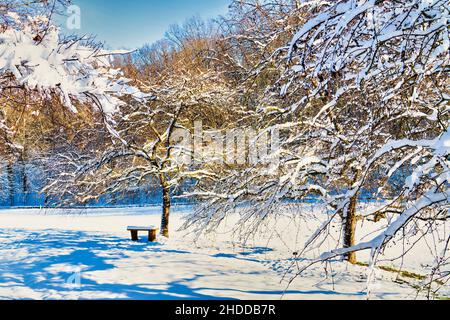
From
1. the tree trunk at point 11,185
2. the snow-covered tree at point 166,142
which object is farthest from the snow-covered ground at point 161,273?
the tree trunk at point 11,185

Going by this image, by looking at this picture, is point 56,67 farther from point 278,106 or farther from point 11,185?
point 11,185

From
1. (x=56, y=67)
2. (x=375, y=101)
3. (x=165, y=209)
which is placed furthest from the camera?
(x=165, y=209)

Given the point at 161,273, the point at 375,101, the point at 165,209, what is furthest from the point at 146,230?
the point at 375,101

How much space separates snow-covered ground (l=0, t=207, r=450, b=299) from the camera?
177 inches

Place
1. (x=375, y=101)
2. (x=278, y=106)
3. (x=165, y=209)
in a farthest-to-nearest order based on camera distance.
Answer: (x=165, y=209)
(x=278, y=106)
(x=375, y=101)

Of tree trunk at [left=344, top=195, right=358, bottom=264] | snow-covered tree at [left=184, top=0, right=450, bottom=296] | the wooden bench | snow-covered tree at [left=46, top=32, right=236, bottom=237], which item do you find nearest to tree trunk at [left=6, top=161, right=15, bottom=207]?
snow-covered tree at [left=46, top=32, right=236, bottom=237]

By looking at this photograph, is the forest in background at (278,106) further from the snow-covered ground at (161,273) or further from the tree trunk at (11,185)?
the tree trunk at (11,185)

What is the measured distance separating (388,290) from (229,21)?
4.56 meters

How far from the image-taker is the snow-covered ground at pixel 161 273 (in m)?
4.50

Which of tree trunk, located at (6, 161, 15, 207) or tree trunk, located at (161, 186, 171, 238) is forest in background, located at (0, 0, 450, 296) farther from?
tree trunk, located at (6, 161, 15, 207)

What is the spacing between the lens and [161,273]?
556 centimetres
